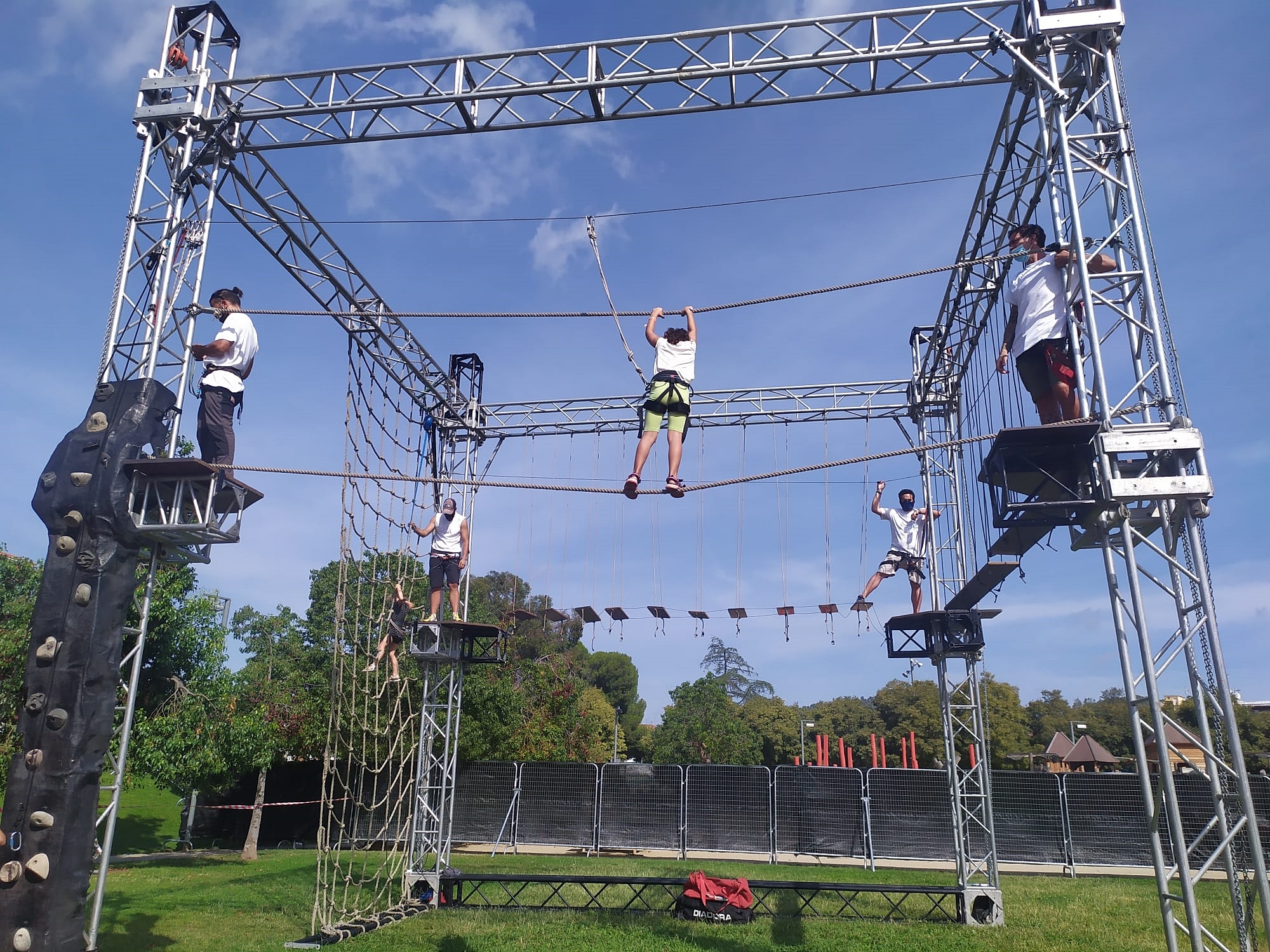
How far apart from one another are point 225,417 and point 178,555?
3.82 feet

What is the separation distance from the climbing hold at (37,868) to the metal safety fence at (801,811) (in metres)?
9.59

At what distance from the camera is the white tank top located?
10.9 meters

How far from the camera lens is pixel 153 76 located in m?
7.37

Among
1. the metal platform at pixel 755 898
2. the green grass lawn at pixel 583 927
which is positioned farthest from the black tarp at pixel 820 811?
the metal platform at pixel 755 898

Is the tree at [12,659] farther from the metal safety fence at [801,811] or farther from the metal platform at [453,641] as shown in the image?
the metal safety fence at [801,811]

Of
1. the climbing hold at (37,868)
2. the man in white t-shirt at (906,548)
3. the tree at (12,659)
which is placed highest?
the man in white t-shirt at (906,548)

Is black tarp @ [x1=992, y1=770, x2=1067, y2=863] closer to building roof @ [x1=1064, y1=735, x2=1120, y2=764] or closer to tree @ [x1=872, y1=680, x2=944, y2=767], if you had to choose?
building roof @ [x1=1064, y1=735, x2=1120, y2=764]

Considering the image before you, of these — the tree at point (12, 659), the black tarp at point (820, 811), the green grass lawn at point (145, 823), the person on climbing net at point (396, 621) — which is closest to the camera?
the person on climbing net at point (396, 621)

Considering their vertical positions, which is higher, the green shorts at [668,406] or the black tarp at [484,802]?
the green shorts at [668,406]

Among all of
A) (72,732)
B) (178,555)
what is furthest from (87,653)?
Answer: (178,555)

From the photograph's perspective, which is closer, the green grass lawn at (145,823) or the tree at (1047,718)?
the green grass lawn at (145,823)

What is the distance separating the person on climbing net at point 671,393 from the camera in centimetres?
642

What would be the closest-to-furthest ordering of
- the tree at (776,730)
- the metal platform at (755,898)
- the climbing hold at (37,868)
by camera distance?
1. the climbing hold at (37,868)
2. the metal platform at (755,898)
3. the tree at (776,730)

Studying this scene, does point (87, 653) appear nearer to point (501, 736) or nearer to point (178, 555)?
point (178, 555)
